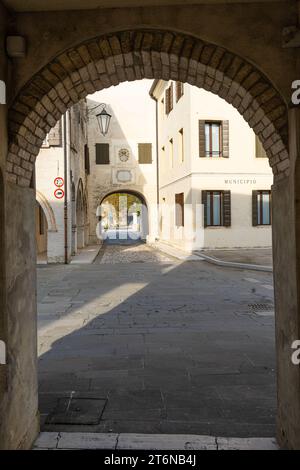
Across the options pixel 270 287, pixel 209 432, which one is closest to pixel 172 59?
pixel 209 432

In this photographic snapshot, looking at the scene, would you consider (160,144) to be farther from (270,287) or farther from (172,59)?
(172,59)

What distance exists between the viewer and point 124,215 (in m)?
55.5

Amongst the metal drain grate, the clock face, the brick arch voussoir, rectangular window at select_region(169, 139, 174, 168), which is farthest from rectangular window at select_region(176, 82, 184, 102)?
the brick arch voussoir

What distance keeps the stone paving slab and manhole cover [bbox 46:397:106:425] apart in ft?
0.87

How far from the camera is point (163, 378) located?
189 inches

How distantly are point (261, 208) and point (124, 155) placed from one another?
34.7ft

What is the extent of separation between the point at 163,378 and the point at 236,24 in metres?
3.76

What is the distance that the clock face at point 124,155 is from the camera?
26.8 m

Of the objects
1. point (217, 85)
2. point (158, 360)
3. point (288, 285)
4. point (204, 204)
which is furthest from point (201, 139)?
point (288, 285)

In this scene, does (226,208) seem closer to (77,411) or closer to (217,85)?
(217,85)

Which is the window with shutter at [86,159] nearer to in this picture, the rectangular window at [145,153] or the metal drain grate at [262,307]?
the rectangular window at [145,153]

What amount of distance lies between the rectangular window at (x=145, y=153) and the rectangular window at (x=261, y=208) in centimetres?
952

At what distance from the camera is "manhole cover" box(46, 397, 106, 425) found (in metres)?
3.82

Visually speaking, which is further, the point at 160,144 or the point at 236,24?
the point at 160,144
